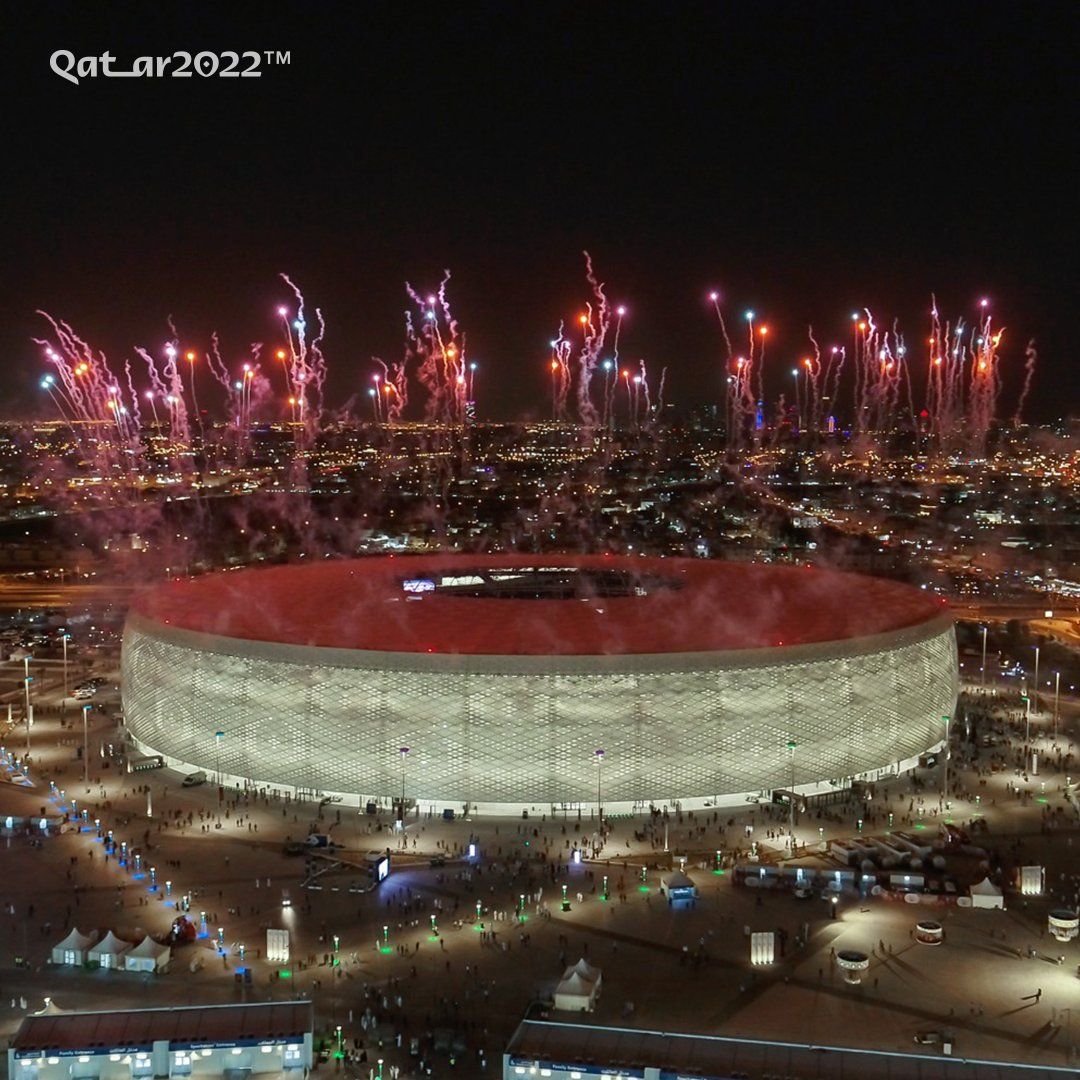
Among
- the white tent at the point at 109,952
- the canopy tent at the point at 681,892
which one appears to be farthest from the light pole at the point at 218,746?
the canopy tent at the point at 681,892

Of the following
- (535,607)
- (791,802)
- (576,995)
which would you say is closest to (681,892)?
(576,995)

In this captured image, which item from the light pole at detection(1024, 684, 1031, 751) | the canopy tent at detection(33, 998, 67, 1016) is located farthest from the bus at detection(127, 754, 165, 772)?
the light pole at detection(1024, 684, 1031, 751)

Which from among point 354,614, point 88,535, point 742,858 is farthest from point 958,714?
point 88,535

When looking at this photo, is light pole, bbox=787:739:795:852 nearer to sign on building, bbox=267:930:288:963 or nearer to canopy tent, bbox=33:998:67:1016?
sign on building, bbox=267:930:288:963

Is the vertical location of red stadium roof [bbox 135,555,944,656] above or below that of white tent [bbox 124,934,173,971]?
above

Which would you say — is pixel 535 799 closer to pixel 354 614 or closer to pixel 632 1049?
pixel 354 614

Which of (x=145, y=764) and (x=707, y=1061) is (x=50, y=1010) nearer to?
(x=707, y=1061)

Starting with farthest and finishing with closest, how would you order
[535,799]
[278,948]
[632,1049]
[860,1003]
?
1. [535,799]
2. [278,948]
3. [860,1003]
4. [632,1049]
